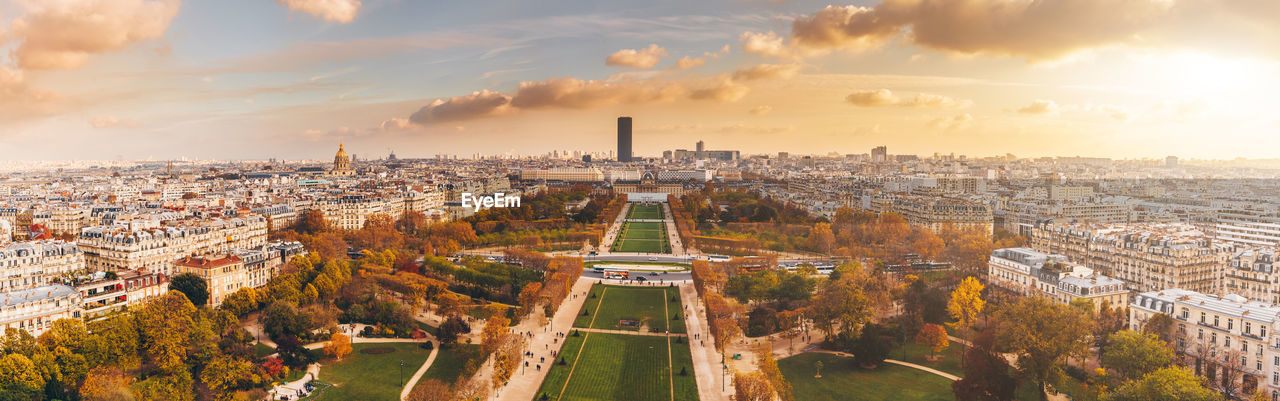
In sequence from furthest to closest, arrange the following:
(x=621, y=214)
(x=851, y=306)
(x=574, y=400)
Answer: (x=621, y=214)
(x=851, y=306)
(x=574, y=400)

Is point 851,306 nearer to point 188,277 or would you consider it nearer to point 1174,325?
point 1174,325

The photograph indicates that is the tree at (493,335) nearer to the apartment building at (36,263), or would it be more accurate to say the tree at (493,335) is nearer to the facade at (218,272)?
the facade at (218,272)

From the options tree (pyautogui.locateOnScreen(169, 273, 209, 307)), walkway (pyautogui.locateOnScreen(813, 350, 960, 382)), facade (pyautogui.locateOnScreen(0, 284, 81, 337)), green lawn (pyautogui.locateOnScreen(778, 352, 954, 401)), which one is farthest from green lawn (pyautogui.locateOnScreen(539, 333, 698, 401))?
facade (pyautogui.locateOnScreen(0, 284, 81, 337))

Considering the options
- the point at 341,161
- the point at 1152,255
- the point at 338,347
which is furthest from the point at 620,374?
the point at 341,161

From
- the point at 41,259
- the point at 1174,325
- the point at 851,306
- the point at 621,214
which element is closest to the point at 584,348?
the point at 851,306

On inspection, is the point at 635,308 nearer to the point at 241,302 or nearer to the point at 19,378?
the point at 241,302

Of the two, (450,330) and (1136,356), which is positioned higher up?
(1136,356)
